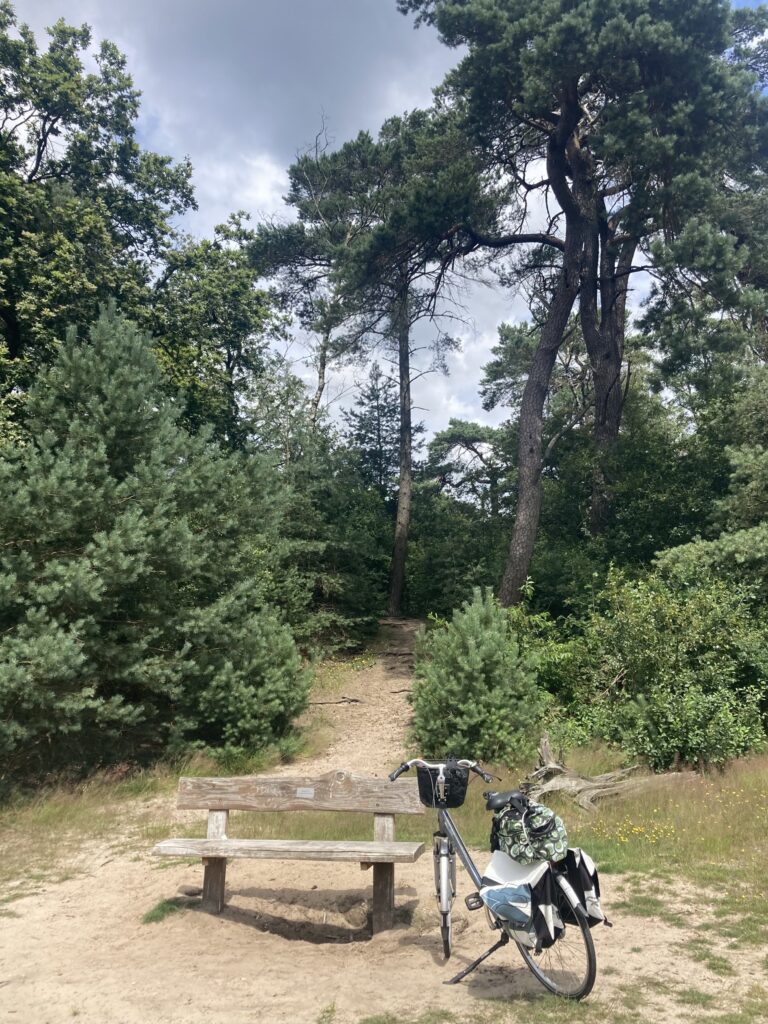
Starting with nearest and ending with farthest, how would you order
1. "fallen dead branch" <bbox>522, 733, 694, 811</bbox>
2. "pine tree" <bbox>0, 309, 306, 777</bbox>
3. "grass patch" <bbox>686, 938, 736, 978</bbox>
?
1. "grass patch" <bbox>686, 938, 736, 978</bbox>
2. "fallen dead branch" <bbox>522, 733, 694, 811</bbox>
3. "pine tree" <bbox>0, 309, 306, 777</bbox>

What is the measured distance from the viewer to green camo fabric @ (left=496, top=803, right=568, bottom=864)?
3907 millimetres

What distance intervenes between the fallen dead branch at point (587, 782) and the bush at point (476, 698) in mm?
1109

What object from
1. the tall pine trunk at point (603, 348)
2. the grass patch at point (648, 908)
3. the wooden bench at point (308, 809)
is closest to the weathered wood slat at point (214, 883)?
the wooden bench at point (308, 809)

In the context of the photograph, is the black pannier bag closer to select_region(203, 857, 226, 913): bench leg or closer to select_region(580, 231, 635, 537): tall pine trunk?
select_region(203, 857, 226, 913): bench leg

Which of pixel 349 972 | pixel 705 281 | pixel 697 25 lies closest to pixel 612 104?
pixel 697 25

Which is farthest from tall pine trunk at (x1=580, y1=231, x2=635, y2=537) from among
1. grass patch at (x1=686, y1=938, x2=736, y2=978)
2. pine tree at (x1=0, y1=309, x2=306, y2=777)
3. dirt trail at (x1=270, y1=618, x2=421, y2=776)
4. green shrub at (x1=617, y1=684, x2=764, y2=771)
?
grass patch at (x1=686, y1=938, x2=736, y2=978)

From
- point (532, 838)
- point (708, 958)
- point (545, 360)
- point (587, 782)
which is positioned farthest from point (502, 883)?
point (545, 360)

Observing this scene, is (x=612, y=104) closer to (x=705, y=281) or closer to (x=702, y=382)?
(x=705, y=281)

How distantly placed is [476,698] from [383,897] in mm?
5234

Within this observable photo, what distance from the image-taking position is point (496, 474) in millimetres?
30969

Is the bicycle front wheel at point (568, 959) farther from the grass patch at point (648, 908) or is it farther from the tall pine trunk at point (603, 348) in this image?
the tall pine trunk at point (603, 348)

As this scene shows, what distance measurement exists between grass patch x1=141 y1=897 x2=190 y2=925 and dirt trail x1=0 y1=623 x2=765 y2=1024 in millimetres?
63

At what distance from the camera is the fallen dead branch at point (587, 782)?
8.17 metres

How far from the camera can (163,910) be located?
5.69m
